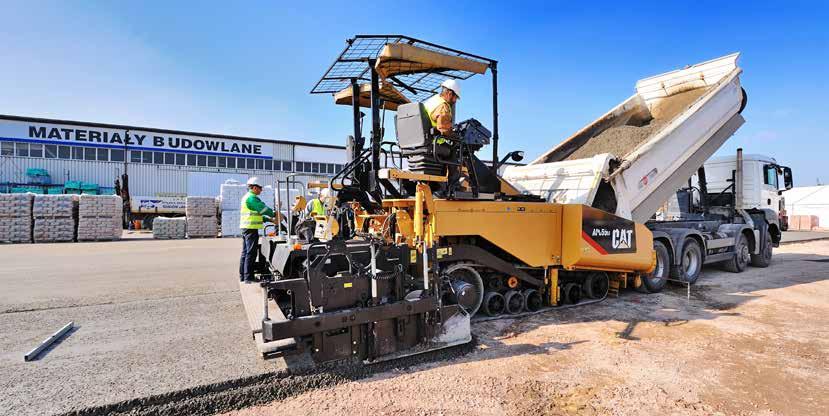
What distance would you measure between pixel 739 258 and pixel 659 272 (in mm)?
3538

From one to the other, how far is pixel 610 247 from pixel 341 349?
3.87 meters

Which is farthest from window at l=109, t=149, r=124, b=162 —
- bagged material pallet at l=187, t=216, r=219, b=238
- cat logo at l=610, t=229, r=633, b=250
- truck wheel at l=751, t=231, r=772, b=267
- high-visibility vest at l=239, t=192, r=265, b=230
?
truck wheel at l=751, t=231, r=772, b=267

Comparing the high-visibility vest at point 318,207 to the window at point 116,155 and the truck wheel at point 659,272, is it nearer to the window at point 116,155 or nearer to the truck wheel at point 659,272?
the truck wheel at point 659,272

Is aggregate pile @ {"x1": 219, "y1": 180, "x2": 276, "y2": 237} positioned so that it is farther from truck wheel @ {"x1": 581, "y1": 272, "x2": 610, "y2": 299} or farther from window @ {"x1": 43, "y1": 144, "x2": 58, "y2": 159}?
window @ {"x1": 43, "y1": 144, "x2": 58, "y2": 159}

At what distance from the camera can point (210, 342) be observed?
400 centimetres

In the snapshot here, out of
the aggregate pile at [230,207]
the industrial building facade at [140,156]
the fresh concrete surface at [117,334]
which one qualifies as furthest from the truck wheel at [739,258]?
the industrial building facade at [140,156]

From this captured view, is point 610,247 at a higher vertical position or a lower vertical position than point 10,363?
higher

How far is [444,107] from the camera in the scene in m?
4.54

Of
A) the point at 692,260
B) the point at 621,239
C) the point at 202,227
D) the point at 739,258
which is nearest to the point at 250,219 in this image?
the point at 621,239

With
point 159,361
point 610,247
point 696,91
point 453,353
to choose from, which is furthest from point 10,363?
point 696,91

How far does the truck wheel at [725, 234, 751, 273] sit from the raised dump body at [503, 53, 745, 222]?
2.91 m

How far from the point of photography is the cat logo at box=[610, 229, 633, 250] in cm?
561

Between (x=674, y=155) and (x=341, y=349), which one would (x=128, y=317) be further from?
(x=674, y=155)

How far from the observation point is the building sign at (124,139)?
85.5ft
